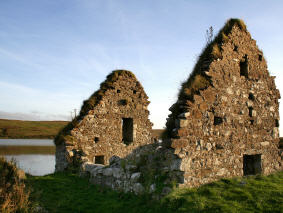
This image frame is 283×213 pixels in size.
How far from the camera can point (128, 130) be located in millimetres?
14719

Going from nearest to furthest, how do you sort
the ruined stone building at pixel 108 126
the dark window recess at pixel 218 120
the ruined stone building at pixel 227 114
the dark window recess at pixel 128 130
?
the ruined stone building at pixel 227 114
the dark window recess at pixel 218 120
the ruined stone building at pixel 108 126
the dark window recess at pixel 128 130

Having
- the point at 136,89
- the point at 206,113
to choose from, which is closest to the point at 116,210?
the point at 206,113

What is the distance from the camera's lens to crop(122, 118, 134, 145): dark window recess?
14363 millimetres

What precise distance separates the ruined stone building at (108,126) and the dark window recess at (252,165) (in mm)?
6495

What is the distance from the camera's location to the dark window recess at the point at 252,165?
898 cm

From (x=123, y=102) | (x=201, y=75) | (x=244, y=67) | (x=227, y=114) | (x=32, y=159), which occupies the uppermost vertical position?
Answer: (x=244, y=67)

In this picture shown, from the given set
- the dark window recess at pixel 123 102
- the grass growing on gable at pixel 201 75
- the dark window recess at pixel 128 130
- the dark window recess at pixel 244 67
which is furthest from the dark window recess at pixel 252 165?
the dark window recess at pixel 123 102

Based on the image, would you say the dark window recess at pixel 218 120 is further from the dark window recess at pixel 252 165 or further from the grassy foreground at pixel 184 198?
the dark window recess at pixel 252 165

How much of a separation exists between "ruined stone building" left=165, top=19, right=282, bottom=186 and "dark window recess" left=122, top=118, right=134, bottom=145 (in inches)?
261

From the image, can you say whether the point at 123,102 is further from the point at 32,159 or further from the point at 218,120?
the point at 32,159

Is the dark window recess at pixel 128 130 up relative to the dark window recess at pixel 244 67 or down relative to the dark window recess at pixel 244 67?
down

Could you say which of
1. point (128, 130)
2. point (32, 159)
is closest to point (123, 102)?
point (128, 130)

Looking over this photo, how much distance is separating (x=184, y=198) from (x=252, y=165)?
4493 millimetres

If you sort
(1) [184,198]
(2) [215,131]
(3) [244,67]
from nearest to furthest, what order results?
1. (1) [184,198]
2. (2) [215,131]
3. (3) [244,67]
